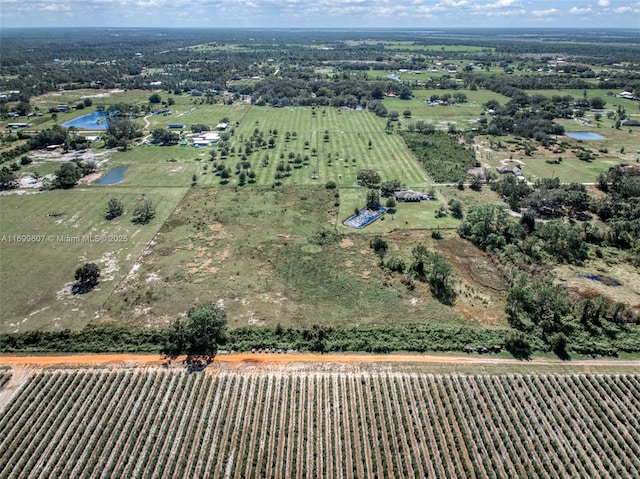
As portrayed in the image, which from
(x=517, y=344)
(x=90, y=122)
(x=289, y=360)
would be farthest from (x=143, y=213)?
(x=90, y=122)

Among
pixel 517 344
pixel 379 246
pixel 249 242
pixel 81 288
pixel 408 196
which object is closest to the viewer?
pixel 517 344

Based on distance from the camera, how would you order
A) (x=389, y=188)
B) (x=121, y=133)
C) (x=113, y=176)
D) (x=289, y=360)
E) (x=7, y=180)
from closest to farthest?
(x=289, y=360) → (x=389, y=188) → (x=7, y=180) → (x=113, y=176) → (x=121, y=133)

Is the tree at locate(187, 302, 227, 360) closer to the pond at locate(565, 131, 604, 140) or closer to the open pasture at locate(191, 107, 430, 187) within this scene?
the open pasture at locate(191, 107, 430, 187)

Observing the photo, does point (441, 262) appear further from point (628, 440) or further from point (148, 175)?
point (148, 175)

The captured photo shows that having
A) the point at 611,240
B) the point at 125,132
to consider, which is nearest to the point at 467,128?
the point at 611,240

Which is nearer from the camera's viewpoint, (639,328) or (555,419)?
(555,419)

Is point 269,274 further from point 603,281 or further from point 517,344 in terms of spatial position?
point 603,281
